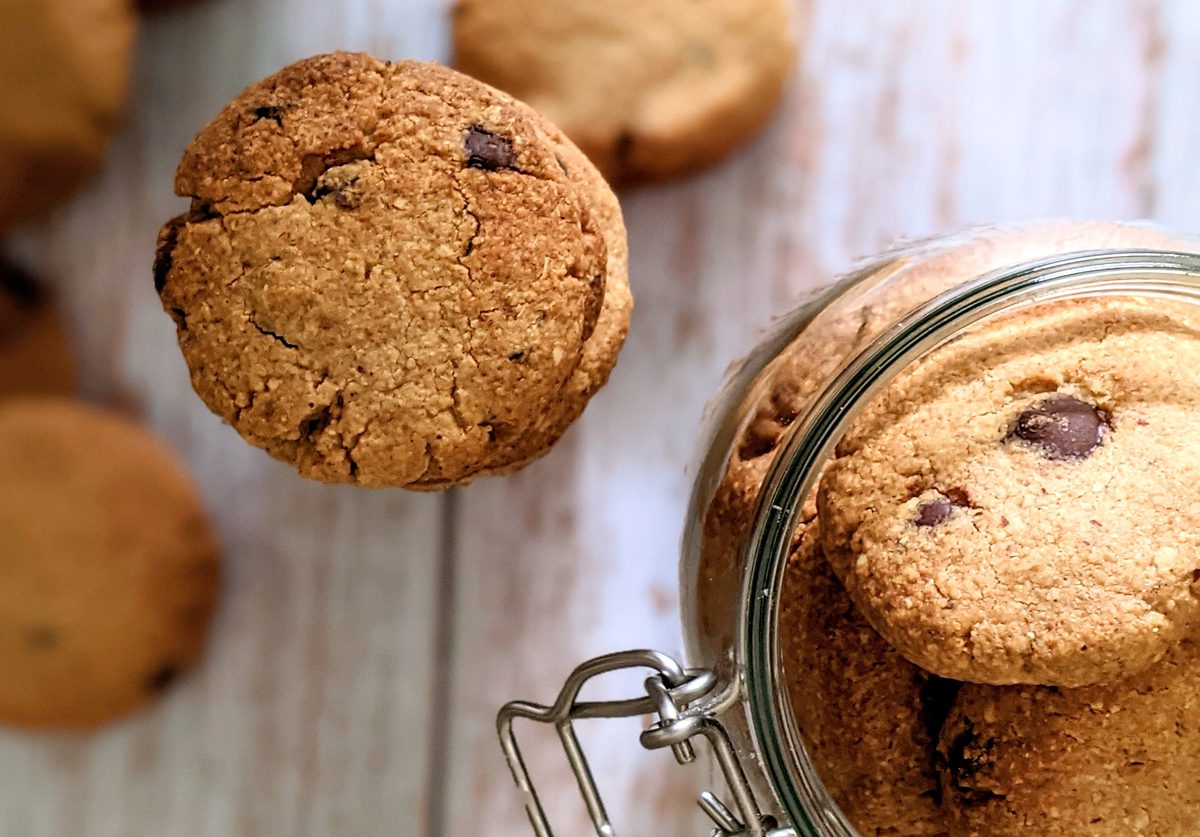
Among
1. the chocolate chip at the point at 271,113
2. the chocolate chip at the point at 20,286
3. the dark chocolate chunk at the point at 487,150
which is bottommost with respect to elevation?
the dark chocolate chunk at the point at 487,150

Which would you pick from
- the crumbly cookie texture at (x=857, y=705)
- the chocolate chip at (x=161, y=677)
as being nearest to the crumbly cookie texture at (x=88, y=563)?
the chocolate chip at (x=161, y=677)

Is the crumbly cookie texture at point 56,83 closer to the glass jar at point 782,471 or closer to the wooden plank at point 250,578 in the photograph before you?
the wooden plank at point 250,578

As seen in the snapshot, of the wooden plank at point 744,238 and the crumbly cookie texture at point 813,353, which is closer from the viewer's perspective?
the crumbly cookie texture at point 813,353

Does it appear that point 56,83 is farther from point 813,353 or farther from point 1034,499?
point 1034,499

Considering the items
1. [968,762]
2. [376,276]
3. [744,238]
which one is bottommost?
[968,762]

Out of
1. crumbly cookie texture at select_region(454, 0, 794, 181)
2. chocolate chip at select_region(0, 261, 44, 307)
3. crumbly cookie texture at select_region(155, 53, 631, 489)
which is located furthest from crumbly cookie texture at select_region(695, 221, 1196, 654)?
chocolate chip at select_region(0, 261, 44, 307)

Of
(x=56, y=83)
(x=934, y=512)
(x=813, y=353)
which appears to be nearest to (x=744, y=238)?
(x=813, y=353)

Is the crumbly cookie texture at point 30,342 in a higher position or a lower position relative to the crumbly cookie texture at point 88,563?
higher
